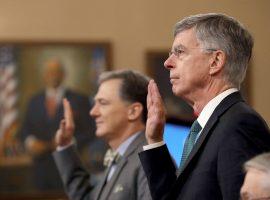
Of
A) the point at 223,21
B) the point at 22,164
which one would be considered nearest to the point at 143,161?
the point at 223,21

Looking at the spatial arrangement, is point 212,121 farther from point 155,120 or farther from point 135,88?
point 135,88

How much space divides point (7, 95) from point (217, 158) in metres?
3.95

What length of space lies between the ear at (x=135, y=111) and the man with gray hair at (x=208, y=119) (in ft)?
3.73

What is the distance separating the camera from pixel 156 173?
229cm

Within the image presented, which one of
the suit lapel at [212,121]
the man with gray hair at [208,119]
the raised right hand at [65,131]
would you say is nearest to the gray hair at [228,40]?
the man with gray hair at [208,119]

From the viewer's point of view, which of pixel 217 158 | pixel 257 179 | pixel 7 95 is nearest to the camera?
pixel 257 179

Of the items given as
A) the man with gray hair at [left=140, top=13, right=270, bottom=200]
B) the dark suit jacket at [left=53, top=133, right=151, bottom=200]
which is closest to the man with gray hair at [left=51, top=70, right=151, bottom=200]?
the dark suit jacket at [left=53, top=133, right=151, bottom=200]

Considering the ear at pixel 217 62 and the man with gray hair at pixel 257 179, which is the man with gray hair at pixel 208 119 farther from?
the man with gray hair at pixel 257 179

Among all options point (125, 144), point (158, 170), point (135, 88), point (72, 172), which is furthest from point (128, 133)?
point (158, 170)

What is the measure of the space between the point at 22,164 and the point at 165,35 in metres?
1.89

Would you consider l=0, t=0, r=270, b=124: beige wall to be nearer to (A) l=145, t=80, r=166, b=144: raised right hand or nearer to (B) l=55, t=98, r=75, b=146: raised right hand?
(B) l=55, t=98, r=75, b=146: raised right hand

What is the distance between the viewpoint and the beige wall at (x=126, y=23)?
5.91 metres

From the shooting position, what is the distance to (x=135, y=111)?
3598mm

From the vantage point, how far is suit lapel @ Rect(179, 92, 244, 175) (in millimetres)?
2215
